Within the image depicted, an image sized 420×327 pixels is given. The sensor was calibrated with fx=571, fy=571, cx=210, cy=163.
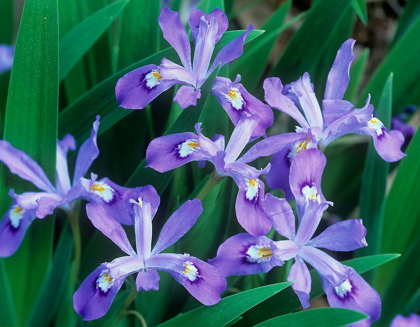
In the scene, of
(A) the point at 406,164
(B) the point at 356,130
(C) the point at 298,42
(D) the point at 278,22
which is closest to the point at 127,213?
(B) the point at 356,130

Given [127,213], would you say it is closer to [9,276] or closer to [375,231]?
[9,276]

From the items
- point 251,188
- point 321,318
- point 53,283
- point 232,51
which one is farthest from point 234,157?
point 53,283

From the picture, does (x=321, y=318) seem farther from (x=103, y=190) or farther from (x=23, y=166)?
(x=23, y=166)

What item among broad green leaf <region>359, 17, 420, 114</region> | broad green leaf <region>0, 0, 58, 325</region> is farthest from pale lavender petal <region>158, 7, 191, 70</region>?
broad green leaf <region>359, 17, 420, 114</region>

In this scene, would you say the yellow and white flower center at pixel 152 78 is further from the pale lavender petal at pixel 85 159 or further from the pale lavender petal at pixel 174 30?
the pale lavender petal at pixel 85 159

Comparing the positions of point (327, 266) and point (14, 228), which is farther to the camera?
point (14, 228)

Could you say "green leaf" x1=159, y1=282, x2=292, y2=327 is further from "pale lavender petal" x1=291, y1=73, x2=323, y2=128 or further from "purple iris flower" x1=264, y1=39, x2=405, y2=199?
"pale lavender petal" x1=291, y1=73, x2=323, y2=128
